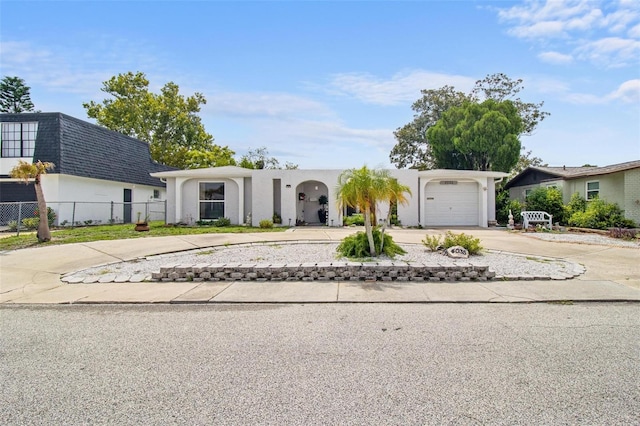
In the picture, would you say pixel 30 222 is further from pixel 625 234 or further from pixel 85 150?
pixel 625 234

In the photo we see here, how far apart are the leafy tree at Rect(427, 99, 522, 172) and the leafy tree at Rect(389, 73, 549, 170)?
2.47m

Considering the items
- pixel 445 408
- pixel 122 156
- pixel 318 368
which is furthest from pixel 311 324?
pixel 122 156

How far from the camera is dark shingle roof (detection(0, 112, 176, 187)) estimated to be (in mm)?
18203

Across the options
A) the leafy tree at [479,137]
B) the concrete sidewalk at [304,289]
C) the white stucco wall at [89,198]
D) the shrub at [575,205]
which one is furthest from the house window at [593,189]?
the white stucco wall at [89,198]

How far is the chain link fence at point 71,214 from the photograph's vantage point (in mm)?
16625

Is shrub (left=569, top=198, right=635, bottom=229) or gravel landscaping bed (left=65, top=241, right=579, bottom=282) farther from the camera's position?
shrub (left=569, top=198, right=635, bottom=229)

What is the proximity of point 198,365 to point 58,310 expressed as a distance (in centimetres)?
345

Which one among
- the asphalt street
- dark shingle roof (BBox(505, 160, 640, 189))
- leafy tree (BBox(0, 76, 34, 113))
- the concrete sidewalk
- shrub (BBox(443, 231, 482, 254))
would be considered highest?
leafy tree (BBox(0, 76, 34, 113))

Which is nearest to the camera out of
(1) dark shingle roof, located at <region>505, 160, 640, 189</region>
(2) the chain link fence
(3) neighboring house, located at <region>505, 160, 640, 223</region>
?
(3) neighboring house, located at <region>505, 160, 640, 223</region>

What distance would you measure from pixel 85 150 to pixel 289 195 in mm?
12064

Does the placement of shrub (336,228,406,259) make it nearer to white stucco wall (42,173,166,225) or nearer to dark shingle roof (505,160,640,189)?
dark shingle roof (505,160,640,189)

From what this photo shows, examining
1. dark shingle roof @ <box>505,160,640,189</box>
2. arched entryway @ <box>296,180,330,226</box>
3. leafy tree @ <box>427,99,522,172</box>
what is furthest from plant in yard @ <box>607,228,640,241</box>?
arched entryway @ <box>296,180,330,226</box>

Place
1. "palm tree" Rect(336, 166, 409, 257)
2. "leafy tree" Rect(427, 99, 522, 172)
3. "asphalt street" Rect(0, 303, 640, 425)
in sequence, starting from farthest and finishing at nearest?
"leafy tree" Rect(427, 99, 522, 172) < "palm tree" Rect(336, 166, 409, 257) < "asphalt street" Rect(0, 303, 640, 425)

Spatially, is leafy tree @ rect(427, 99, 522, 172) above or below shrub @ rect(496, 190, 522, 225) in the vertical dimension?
above
